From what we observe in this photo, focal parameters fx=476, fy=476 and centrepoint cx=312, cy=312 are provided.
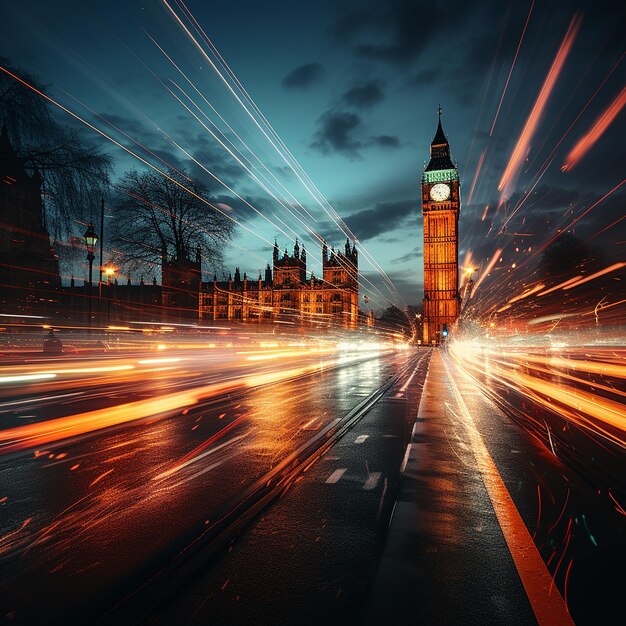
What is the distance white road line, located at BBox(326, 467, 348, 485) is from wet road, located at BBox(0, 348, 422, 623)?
73 centimetres

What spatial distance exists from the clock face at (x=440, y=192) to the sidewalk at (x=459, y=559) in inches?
5335

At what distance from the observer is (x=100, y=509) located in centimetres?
416

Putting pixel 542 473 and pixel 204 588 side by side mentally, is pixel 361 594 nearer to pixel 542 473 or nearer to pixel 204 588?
pixel 204 588

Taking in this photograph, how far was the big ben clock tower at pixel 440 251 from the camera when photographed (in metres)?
127

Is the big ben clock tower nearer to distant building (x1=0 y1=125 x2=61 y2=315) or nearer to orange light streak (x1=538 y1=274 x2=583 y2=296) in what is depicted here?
orange light streak (x1=538 y1=274 x2=583 y2=296)

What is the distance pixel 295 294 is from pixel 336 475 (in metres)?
111

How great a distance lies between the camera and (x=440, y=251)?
129m

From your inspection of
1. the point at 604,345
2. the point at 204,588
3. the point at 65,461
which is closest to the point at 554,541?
the point at 204,588

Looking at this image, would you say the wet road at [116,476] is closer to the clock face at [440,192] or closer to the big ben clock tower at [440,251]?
the big ben clock tower at [440,251]

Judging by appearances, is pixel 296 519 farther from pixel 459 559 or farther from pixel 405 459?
pixel 405 459

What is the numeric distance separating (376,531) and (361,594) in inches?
38.6

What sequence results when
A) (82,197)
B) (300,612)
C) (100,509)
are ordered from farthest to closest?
1. (82,197)
2. (100,509)
3. (300,612)

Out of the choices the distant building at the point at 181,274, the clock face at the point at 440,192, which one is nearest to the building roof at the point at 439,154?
the clock face at the point at 440,192

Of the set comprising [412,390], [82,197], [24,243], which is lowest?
[412,390]
